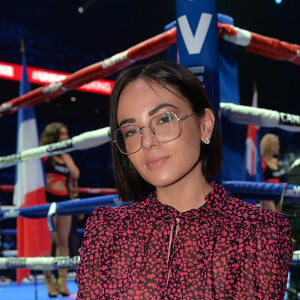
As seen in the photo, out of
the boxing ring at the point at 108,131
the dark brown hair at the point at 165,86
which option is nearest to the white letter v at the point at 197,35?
the boxing ring at the point at 108,131

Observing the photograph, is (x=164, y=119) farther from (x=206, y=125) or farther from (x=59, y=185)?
(x=59, y=185)

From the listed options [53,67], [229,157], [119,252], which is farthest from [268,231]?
[53,67]

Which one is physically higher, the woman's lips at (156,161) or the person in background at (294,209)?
the woman's lips at (156,161)

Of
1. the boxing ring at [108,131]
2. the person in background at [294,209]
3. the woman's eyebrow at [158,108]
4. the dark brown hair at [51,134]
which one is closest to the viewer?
the woman's eyebrow at [158,108]

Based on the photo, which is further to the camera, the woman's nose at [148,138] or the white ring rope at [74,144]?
the white ring rope at [74,144]

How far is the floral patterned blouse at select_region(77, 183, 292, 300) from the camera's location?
0.88 m

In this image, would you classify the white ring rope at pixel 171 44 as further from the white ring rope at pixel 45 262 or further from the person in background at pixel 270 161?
the person in background at pixel 270 161

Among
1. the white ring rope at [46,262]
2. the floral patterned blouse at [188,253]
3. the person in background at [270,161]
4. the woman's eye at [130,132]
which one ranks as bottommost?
the white ring rope at [46,262]

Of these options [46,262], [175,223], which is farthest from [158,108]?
[46,262]

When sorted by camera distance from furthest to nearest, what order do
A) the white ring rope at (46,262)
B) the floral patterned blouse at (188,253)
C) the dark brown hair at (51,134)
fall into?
1. the dark brown hair at (51,134)
2. the white ring rope at (46,262)
3. the floral patterned blouse at (188,253)

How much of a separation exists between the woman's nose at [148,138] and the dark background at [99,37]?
5927mm

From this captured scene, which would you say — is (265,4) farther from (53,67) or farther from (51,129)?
(51,129)

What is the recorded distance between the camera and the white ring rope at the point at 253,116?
1.42 m

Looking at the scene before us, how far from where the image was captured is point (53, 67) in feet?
28.7
